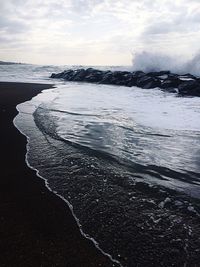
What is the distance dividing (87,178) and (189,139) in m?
3.32

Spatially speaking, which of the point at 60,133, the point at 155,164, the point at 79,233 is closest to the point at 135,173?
the point at 155,164

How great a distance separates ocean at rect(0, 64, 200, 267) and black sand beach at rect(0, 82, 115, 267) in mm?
145

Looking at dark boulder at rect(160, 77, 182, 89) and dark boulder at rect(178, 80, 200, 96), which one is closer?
dark boulder at rect(178, 80, 200, 96)

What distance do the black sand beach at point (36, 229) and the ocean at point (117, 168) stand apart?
14 centimetres

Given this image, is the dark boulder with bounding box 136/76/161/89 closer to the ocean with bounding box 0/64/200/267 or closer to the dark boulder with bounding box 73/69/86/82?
the dark boulder with bounding box 73/69/86/82

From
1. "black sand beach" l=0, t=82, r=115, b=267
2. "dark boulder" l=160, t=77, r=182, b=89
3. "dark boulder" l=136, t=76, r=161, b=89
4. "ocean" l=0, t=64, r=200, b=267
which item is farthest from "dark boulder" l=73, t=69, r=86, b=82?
"black sand beach" l=0, t=82, r=115, b=267

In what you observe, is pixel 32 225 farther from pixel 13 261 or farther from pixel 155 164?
pixel 155 164

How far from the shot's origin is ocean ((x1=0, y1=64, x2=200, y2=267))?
346 centimetres

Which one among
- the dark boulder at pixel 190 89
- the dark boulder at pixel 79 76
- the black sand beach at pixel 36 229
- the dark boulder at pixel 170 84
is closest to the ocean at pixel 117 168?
the black sand beach at pixel 36 229

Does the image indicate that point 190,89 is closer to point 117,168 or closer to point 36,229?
point 117,168

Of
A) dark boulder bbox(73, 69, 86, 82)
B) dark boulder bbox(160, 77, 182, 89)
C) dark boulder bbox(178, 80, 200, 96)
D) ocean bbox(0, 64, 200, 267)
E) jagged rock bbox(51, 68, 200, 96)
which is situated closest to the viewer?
ocean bbox(0, 64, 200, 267)

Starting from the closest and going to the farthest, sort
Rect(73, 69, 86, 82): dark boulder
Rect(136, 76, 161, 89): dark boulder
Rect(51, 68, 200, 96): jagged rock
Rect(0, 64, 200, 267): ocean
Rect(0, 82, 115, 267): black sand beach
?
Rect(0, 82, 115, 267): black sand beach < Rect(0, 64, 200, 267): ocean < Rect(51, 68, 200, 96): jagged rock < Rect(136, 76, 161, 89): dark boulder < Rect(73, 69, 86, 82): dark boulder

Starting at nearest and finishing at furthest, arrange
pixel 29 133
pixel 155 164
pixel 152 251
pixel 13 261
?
pixel 13 261
pixel 152 251
pixel 155 164
pixel 29 133

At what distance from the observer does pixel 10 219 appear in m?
3.48
